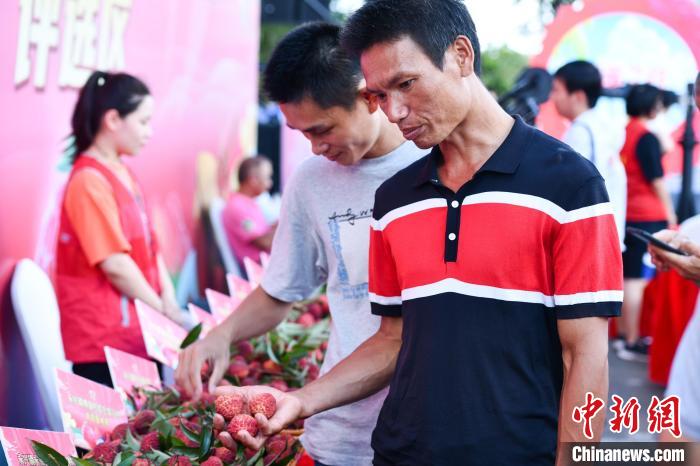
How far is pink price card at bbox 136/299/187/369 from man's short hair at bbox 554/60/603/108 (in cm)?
340

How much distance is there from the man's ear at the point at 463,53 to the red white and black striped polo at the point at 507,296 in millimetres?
160

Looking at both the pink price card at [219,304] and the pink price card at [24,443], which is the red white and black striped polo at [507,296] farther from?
the pink price card at [219,304]

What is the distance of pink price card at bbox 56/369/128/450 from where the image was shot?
231cm

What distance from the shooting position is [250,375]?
3180mm

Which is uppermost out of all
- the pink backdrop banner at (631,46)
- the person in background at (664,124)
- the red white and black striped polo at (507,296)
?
the pink backdrop banner at (631,46)

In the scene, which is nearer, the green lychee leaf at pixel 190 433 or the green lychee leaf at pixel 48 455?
the green lychee leaf at pixel 48 455

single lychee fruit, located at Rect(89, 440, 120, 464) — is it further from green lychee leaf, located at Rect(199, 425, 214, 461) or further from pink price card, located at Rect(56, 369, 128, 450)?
green lychee leaf, located at Rect(199, 425, 214, 461)

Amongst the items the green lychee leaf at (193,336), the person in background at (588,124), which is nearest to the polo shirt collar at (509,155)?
the green lychee leaf at (193,336)

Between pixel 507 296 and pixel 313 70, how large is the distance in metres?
0.85

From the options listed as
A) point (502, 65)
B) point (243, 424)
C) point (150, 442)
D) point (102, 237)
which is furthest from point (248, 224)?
point (502, 65)

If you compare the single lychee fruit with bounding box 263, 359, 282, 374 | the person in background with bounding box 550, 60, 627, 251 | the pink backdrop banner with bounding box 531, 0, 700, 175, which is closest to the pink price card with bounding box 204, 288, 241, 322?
the single lychee fruit with bounding box 263, 359, 282, 374

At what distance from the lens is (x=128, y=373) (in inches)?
110

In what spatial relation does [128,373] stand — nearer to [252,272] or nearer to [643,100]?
[252,272]

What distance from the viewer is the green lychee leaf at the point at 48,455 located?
200 centimetres
